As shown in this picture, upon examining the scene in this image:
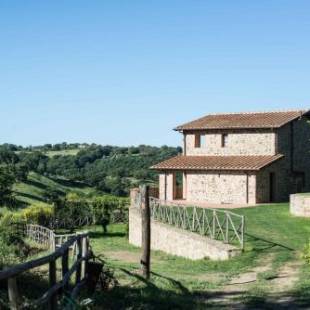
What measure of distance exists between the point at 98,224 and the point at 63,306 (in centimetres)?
3922

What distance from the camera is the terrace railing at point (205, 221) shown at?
2145 cm

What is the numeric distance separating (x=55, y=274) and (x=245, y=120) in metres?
29.0

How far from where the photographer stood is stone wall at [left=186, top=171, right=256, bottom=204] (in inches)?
1329

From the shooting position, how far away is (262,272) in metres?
16.5

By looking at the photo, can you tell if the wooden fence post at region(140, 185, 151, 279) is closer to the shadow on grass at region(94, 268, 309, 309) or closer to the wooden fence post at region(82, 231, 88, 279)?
the shadow on grass at region(94, 268, 309, 309)

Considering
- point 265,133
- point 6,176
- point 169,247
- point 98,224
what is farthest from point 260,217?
point 98,224

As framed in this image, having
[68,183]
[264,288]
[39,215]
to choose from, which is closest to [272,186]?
[264,288]

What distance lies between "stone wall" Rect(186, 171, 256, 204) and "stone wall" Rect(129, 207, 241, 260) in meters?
7.35

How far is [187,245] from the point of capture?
24141 millimetres

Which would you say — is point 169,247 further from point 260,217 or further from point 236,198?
point 236,198

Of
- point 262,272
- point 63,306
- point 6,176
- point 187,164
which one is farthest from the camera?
point 187,164

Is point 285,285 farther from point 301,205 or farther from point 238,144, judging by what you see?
point 238,144

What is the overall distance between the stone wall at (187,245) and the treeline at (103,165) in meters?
47.5

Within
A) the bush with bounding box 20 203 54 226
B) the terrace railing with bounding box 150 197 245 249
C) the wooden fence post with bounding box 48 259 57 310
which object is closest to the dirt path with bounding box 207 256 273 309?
the terrace railing with bounding box 150 197 245 249
